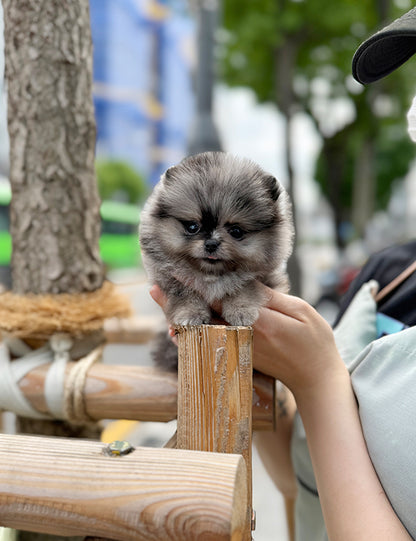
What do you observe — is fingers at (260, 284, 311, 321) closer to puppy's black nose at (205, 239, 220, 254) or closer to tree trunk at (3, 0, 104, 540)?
puppy's black nose at (205, 239, 220, 254)

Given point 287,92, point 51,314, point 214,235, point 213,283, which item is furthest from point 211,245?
point 287,92

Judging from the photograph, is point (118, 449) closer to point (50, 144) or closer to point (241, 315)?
point (241, 315)

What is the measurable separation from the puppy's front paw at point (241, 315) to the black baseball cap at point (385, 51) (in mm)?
789

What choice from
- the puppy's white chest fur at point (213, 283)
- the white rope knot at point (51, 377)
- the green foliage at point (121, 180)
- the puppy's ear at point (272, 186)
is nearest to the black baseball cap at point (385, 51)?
the puppy's ear at point (272, 186)

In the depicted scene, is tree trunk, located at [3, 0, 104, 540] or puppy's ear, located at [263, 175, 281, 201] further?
tree trunk, located at [3, 0, 104, 540]

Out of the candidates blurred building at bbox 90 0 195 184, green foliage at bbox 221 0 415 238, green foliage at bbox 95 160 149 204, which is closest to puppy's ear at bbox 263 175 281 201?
green foliage at bbox 221 0 415 238

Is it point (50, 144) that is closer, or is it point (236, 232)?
point (236, 232)

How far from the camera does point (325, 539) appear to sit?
158cm

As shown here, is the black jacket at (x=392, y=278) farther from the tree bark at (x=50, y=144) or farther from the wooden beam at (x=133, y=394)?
the tree bark at (x=50, y=144)

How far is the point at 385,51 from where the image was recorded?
4.93 feet

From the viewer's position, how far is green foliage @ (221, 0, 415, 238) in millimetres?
10078

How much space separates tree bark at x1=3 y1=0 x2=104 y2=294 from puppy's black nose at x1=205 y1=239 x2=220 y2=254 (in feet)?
1.82

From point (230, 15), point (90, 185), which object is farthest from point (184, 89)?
point (90, 185)

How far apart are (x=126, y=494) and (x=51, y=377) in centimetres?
75
